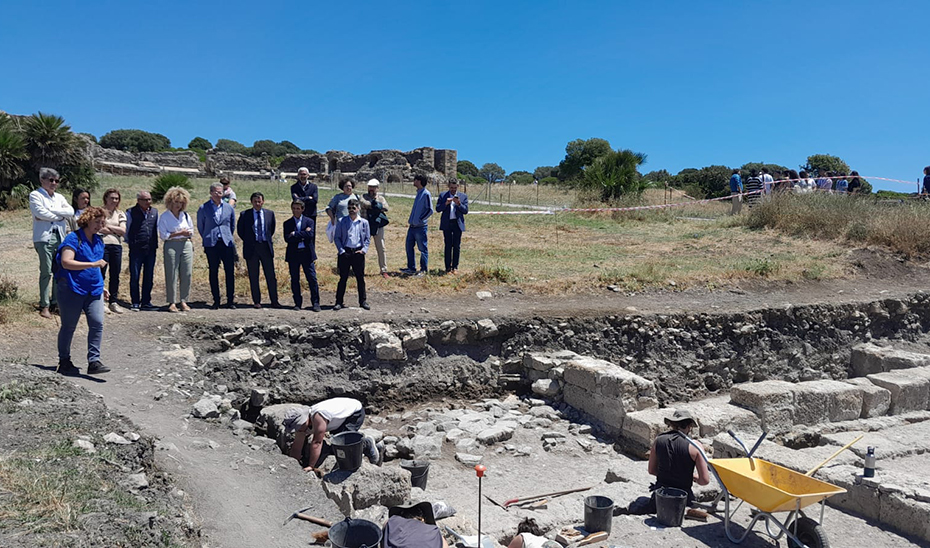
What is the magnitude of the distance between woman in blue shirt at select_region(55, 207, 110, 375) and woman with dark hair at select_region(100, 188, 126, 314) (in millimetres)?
2064

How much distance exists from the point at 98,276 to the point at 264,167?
104 ft

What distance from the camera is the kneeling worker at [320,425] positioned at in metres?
7.04

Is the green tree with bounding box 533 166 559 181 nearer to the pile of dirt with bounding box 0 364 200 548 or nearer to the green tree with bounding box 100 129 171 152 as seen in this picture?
the green tree with bounding box 100 129 171 152

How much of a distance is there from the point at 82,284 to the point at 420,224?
21.2 feet

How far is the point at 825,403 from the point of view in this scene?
952 centimetres

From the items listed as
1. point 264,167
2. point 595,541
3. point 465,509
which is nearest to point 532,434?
point 465,509

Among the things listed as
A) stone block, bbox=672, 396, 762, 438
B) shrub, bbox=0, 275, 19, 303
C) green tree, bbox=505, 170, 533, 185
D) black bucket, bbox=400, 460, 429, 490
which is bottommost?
black bucket, bbox=400, 460, 429, 490

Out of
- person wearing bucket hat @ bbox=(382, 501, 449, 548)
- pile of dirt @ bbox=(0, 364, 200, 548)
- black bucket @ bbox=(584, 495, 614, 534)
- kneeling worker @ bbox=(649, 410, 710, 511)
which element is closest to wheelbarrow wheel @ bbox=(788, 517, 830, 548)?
kneeling worker @ bbox=(649, 410, 710, 511)

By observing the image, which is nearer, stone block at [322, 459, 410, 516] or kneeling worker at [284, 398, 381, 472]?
stone block at [322, 459, 410, 516]

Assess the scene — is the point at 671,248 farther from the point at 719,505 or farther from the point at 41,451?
the point at 41,451

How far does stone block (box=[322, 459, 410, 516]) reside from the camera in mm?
5930

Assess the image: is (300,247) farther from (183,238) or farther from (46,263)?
(46,263)

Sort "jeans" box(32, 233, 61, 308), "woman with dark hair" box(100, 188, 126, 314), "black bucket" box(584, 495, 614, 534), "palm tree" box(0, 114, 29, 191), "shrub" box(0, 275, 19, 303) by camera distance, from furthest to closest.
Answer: "palm tree" box(0, 114, 29, 191) → "shrub" box(0, 275, 19, 303) → "woman with dark hair" box(100, 188, 126, 314) → "jeans" box(32, 233, 61, 308) → "black bucket" box(584, 495, 614, 534)

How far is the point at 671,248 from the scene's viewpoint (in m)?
17.1
